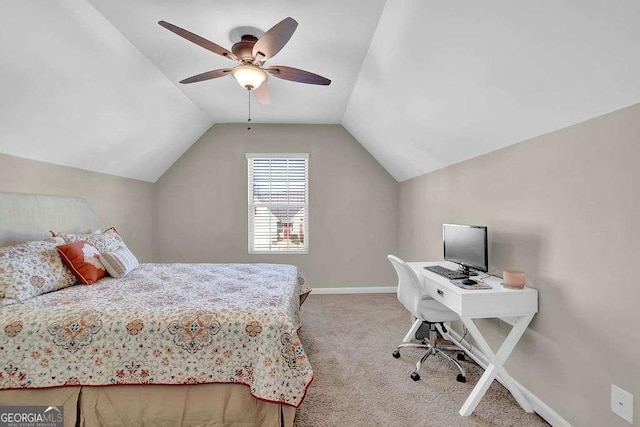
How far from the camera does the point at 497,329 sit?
240cm

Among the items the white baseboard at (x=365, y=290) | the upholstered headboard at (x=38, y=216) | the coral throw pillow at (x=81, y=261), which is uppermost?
the upholstered headboard at (x=38, y=216)

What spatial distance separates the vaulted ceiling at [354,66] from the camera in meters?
1.47

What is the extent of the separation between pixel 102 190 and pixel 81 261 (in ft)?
4.77

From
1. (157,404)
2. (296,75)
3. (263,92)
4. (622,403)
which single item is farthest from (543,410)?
(263,92)

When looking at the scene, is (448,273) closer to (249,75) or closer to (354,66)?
(354,66)

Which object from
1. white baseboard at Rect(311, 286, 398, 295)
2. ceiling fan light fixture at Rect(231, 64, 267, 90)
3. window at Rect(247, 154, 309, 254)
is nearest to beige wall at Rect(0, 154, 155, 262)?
window at Rect(247, 154, 309, 254)

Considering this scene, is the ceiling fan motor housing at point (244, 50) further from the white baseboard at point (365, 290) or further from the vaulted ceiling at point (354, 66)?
the white baseboard at point (365, 290)

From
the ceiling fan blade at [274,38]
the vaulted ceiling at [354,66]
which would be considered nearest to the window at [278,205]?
the vaulted ceiling at [354,66]

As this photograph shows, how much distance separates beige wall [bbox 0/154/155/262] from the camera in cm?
252

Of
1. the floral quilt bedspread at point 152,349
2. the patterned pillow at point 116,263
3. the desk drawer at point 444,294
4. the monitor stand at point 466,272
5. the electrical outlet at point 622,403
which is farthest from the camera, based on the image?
the patterned pillow at point 116,263

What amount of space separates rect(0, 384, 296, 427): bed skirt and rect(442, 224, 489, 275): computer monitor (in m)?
1.75

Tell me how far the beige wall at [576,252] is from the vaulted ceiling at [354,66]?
0.58 ft

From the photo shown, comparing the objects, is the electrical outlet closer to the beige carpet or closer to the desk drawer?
the beige carpet

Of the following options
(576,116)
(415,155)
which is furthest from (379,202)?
(576,116)
